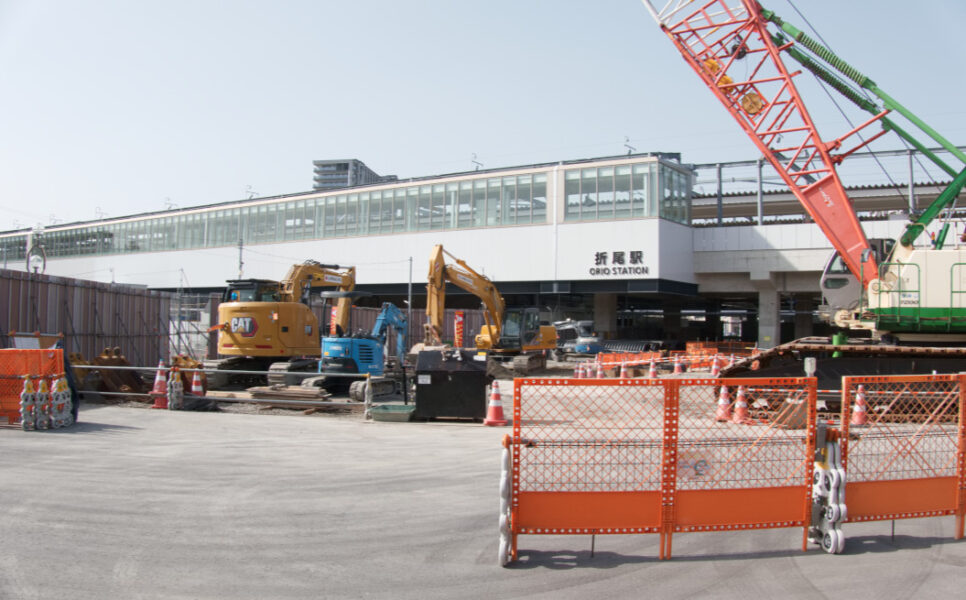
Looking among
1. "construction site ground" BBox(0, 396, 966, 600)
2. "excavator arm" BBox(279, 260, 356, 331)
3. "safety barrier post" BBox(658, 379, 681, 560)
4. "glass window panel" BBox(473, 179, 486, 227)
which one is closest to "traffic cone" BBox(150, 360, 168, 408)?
"excavator arm" BBox(279, 260, 356, 331)

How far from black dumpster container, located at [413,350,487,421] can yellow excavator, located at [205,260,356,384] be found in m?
6.54

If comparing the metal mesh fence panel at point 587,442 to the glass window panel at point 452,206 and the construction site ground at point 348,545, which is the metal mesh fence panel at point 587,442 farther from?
the glass window panel at point 452,206

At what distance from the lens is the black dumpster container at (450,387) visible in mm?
13523

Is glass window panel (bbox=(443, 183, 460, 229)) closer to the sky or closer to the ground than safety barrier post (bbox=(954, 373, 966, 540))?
closer to the sky

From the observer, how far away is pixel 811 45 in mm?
22328

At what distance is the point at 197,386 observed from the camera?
1614 cm

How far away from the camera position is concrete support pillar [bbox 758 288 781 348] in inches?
1662

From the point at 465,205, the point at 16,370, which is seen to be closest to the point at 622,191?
the point at 465,205

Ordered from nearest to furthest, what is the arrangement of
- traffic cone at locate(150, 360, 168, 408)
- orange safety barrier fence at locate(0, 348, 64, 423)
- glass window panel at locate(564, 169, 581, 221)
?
orange safety barrier fence at locate(0, 348, 64, 423)
traffic cone at locate(150, 360, 168, 408)
glass window panel at locate(564, 169, 581, 221)

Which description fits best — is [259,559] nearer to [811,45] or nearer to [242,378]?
[242,378]

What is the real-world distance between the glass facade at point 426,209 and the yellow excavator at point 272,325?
82.6 feet

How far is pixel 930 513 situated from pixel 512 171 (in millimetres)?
40844

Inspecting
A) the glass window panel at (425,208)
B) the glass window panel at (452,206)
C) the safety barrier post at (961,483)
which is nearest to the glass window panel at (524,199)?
the glass window panel at (452,206)

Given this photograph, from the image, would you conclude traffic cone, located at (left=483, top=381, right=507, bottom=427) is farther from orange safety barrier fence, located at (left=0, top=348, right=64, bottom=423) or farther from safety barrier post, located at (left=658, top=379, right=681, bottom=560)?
orange safety barrier fence, located at (left=0, top=348, right=64, bottom=423)
